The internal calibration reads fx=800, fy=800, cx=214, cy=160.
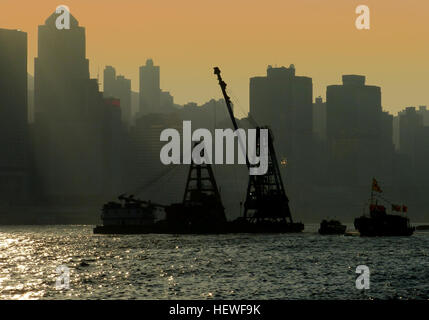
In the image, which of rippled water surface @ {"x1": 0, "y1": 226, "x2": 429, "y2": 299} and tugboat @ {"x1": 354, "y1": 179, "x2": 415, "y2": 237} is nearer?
rippled water surface @ {"x1": 0, "y1": 226, "x2": 429, "y2": 299}

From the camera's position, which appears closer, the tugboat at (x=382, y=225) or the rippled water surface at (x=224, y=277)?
the rippled water surface at (x=224, y=277)

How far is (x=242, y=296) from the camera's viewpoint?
200 feet

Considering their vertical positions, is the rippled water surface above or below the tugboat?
below

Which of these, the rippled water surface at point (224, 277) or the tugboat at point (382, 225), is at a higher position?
the tugboat at point (382, 225)

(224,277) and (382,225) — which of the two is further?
(382,225)

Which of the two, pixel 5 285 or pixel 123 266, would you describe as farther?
pixel 123 266

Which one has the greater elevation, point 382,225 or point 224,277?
point 382,225
